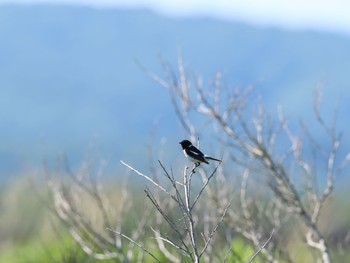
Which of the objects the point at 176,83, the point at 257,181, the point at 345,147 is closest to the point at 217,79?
the point at 176,83

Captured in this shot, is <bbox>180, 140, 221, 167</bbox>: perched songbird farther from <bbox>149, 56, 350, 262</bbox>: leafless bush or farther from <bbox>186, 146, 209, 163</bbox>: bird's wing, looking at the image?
<bbox>149, 56, 350, 262</bbox>: leafless bush

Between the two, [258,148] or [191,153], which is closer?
[191,153]

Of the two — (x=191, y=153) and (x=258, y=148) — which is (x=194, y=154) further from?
(x=258, y=148)

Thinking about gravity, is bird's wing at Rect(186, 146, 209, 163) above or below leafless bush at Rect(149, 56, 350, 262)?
above

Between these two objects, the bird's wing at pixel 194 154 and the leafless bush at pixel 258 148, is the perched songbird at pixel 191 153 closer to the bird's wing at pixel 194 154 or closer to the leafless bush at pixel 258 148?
the bird's wing at pixel 194 154

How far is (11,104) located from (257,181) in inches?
7466

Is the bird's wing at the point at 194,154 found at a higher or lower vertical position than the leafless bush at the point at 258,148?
higher

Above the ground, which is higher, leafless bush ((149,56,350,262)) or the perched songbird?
the perched songbird

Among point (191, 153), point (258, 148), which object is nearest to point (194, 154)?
point (191, 153)

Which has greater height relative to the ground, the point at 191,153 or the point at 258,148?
the point at 191,153

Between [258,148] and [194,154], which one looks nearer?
[194,154]

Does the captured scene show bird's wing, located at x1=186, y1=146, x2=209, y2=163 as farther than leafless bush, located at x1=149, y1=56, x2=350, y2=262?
No

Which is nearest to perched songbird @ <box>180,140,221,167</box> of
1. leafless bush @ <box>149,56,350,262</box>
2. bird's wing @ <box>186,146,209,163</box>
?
bird's wing @ <box>186,146,209,163</box>

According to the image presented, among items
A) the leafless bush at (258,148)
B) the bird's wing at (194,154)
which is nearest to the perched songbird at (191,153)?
the bird's wing at (194,154)
